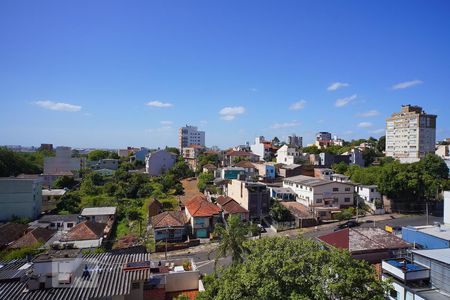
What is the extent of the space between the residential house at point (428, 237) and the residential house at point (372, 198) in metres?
12.9

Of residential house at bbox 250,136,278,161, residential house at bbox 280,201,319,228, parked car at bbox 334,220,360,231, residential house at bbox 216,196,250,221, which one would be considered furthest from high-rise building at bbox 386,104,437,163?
residential house at bbox 216,196,250,221

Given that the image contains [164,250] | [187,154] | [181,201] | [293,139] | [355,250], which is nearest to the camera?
[355,250]

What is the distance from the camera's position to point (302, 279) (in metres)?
10.7

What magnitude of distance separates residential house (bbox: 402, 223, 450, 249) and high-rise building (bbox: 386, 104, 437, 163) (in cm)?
5781

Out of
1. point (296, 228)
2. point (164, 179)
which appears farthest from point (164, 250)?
point (164, 179)

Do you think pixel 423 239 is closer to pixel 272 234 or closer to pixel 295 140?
pixel 272 234

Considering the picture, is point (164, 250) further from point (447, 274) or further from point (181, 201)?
point (447, 274)

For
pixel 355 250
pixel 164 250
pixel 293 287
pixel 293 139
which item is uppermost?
pixel 293 139

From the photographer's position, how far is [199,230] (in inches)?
1296

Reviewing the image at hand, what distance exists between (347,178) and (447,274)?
3547 cm

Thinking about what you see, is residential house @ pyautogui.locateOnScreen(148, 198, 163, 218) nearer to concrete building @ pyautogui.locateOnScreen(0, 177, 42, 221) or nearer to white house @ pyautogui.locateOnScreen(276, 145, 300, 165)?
concrete building @ pyautogui.locateOnScreen(0, 177, 42, 221)

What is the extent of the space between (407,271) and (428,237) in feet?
38.2

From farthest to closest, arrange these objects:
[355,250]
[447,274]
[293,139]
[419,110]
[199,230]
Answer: [293,139] < [419,110] < [199,230] < [355,250] < [447,274]

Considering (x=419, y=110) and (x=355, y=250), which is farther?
(x=419, y=110)
